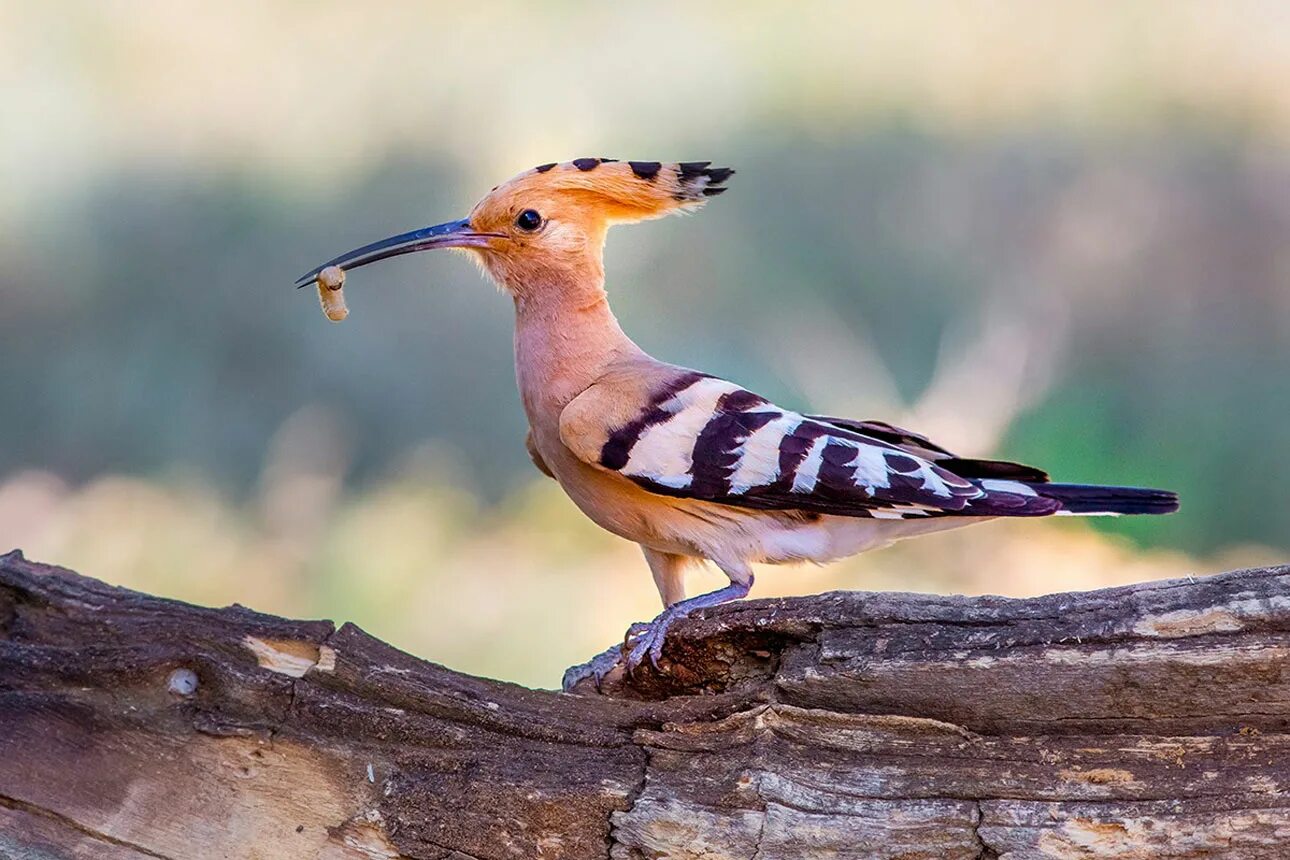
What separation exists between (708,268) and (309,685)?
1866 millimetres

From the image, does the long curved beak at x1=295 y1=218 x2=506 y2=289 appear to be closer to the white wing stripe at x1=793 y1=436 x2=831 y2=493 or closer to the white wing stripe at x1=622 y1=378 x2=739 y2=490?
the white wing stripe at x1=622 y1=378 x2=739 y2=490

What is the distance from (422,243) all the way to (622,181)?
0.29 meters

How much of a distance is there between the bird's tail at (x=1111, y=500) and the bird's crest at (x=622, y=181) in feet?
2.06

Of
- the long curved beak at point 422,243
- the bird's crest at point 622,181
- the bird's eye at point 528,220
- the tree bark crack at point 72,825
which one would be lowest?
the tree bark crack at point 72,825

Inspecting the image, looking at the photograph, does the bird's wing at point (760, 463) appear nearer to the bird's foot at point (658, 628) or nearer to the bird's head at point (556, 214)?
the bird's foot at point (658, 628)

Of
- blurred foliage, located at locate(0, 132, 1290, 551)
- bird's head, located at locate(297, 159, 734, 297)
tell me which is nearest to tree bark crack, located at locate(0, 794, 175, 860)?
bird's head, located at locate(297, 159, 734, 297)

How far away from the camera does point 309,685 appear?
1.57 metres

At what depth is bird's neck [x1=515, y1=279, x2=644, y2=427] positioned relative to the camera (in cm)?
189

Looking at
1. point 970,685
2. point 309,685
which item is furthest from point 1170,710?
point 309,685

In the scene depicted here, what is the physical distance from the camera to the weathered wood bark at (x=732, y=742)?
1.34 m

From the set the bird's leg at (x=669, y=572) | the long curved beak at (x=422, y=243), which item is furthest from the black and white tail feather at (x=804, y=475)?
the long curved beak at (x=422, y=243)

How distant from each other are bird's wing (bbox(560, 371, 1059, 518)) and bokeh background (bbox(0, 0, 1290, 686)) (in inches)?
50.0

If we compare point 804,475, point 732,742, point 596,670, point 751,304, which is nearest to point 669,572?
point 596,670

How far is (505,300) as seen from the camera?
322cm
